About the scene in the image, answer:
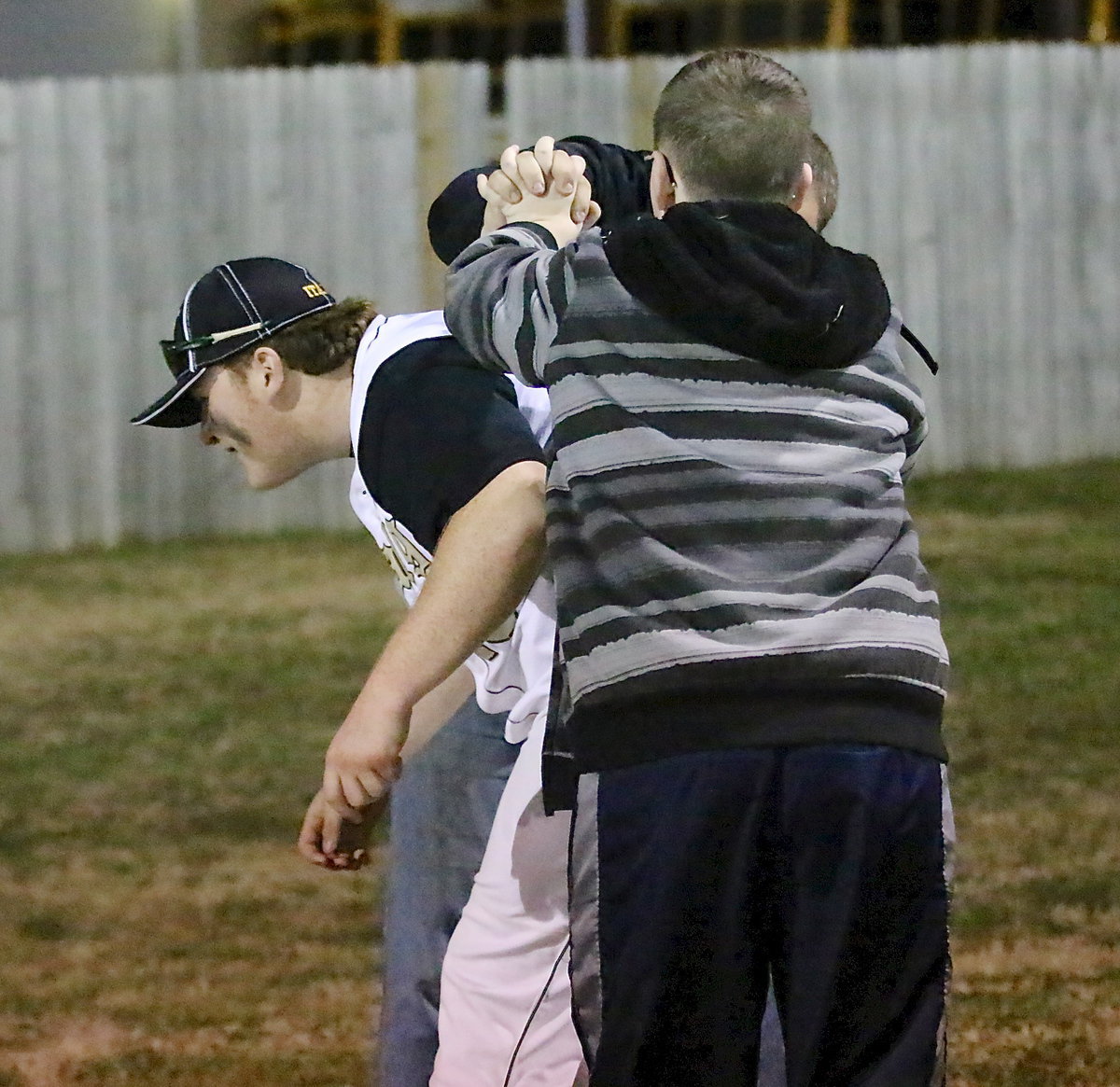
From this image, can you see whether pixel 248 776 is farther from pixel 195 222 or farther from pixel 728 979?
pixel 195 222

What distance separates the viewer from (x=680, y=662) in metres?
2.24

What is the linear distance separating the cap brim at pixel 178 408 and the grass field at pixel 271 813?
1.42 m

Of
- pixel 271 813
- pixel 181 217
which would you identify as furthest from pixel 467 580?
pixel 181 217

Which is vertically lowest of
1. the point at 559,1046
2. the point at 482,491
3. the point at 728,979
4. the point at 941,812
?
the point at 559,1046

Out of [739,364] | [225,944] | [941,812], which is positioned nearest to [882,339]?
[739,364]

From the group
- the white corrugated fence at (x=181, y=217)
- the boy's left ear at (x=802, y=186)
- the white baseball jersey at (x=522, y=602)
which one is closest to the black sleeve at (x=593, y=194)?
the white baseball jersey at (x=522, y=602)

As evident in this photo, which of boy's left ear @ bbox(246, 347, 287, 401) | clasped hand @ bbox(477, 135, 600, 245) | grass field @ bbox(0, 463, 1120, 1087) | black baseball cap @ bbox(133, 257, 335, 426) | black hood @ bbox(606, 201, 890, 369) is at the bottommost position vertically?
grass field @ bbox(0, 463, 1120, 1087)

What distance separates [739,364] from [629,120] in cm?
768

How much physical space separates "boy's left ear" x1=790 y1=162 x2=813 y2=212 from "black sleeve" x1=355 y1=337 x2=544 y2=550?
45cm

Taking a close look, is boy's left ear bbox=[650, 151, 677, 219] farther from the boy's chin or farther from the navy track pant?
the boy's chin

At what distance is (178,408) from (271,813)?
2597mm

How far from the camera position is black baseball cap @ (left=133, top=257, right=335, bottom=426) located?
295 cm

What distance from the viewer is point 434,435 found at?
2.55 m

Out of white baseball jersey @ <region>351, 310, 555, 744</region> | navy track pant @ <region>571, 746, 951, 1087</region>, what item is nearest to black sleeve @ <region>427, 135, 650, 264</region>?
white baseball jersey @ <region>351, 310, 555, 744</region>
